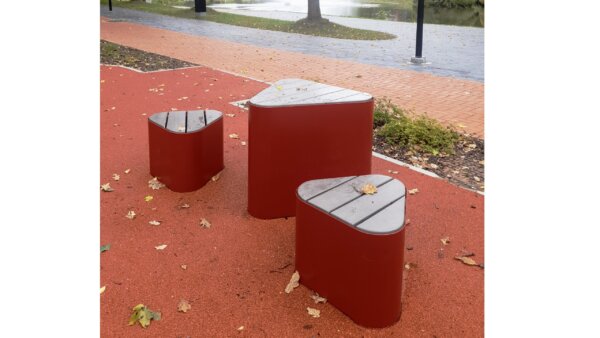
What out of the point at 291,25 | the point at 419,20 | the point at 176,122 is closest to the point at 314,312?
the point at 176,122

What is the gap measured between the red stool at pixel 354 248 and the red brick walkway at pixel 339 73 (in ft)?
12.4

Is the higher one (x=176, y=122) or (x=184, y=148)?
(x=176, y=122)

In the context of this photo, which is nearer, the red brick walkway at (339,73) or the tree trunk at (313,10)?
the red brick walkway at (339,73)

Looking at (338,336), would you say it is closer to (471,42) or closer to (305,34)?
(471,42)

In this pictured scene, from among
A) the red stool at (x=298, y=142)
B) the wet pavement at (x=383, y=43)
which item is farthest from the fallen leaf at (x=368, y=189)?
the wet pavement at (x=383, y=43)

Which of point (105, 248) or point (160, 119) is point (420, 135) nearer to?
point (160, 119)

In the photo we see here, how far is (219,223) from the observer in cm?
400

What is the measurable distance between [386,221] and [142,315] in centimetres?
145

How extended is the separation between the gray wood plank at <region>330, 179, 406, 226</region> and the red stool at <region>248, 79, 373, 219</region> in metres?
0.80

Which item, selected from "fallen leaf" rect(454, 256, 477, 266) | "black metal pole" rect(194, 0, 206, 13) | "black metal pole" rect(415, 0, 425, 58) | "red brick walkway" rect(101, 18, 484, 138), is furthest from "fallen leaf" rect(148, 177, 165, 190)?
"black metal pole" rect(194, 0, 206, 13)

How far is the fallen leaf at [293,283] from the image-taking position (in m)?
3.18

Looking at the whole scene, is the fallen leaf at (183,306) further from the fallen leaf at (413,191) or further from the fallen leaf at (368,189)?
the fallen leaf at (413,191)

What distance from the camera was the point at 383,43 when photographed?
14945 millimetres

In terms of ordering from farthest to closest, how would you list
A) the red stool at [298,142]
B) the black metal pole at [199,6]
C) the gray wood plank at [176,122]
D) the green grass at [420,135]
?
the black metal pole at [199,6]
the green grass at [420,135]
the gray wood plank at [176,122]
the red stool at [298,142]
